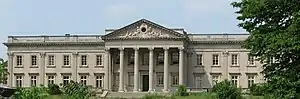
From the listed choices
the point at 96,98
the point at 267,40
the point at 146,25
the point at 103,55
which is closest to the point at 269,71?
the point at 267,40

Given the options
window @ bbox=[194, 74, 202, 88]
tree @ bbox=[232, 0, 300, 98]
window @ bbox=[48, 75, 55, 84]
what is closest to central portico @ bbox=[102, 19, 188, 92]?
window @ bbox=[194, 74, 202, 88]

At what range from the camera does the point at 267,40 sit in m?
27.8

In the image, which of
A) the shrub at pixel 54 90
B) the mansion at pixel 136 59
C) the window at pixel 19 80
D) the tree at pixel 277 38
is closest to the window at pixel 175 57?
the mansion at pixel 136 59

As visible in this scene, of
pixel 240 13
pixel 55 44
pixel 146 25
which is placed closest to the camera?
pixel 240 13

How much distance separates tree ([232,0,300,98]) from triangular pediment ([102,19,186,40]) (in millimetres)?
41885

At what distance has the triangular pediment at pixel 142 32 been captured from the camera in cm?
7181

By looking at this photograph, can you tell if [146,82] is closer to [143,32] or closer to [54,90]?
[143,32]

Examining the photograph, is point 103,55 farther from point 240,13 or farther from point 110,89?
point 240,13

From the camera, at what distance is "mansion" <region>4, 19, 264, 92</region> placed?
236 feet

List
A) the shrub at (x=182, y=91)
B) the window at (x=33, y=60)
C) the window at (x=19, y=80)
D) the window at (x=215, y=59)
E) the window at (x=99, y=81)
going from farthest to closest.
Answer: the window at (x=19, y=80)
the window at (x=33, y=60)
the window at (x=99, y=81)
the window at (x=215, y=59)
the shrub at (x=182, y=91)

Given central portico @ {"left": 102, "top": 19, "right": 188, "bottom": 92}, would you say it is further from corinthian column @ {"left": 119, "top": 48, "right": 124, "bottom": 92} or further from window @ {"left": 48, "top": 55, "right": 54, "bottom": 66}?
window @ {"left": 48, "top": 55, "right": 54, "bottom": 66}

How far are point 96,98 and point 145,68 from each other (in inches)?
510

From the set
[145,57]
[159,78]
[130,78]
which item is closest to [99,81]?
[130,78]

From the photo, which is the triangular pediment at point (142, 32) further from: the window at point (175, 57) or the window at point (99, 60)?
the window at point (99, 60)
